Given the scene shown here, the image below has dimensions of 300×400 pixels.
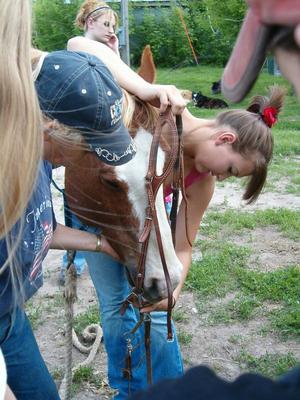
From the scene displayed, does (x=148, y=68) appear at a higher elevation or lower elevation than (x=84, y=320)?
higher

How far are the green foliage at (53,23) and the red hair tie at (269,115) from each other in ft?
3.52

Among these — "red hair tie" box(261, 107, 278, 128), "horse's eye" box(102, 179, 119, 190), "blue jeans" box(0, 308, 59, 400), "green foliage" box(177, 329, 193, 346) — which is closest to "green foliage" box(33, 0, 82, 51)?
"horse's eye" box(102, 179, 119, 190)

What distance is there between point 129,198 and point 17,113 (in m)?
0.80

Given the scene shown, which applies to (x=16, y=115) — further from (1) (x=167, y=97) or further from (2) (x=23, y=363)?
(2) (x=23, y=363)

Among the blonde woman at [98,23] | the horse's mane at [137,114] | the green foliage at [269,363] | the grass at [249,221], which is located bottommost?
the grass at [249,221]

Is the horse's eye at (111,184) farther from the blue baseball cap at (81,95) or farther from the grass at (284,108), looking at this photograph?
the grass at (284,108)

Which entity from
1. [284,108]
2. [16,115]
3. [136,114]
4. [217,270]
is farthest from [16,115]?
[217,270]

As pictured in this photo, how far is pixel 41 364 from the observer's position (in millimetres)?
1776

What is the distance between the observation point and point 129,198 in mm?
1867

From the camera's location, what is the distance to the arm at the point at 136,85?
1.86 meters

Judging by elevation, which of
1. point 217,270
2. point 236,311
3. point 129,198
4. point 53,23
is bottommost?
point 217,270

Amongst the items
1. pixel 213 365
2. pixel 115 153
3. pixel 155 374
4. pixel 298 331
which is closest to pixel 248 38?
pixel 115 153

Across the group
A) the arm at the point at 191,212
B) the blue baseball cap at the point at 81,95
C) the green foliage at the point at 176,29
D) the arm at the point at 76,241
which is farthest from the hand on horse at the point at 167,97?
the arm at the point at 76,241

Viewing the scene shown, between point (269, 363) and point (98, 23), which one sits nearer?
point (269, 363)
